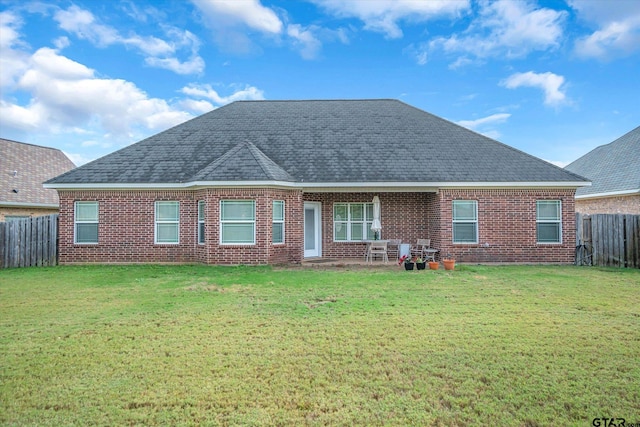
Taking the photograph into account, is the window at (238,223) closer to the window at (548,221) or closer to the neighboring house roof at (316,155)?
the neighboring house roof at (316,155)

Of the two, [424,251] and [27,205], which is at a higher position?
[27,205]

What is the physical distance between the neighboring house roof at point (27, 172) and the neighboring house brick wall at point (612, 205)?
96.6ft

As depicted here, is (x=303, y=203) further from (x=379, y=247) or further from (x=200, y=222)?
(x=200, y=222)

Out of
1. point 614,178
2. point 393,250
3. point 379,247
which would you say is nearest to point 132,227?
point 379,247

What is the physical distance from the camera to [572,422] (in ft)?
10.3

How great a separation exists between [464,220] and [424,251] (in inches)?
77.0

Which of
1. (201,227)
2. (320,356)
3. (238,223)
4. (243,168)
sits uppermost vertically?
(243,168)

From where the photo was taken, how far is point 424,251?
14.2 metres

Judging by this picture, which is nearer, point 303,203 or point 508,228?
point 508,228

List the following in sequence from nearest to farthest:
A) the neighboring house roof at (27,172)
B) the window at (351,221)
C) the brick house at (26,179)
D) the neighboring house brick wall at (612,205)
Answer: the window at (351,221) → the neighboring house brick wall at (612,205) → the brick house at (26,179) → the neighboring house roof at (27,172)

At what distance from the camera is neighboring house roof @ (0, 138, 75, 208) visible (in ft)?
63.1

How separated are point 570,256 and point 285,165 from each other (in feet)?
37.0

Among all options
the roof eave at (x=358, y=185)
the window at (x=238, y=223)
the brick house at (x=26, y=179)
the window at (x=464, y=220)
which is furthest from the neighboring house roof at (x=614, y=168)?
the brick house at (x=26, y=179)

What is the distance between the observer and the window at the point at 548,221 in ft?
46.5
